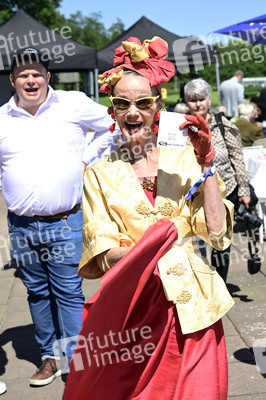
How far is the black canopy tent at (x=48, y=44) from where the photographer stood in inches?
517

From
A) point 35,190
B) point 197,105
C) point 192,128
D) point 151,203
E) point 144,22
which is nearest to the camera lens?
point 192,128

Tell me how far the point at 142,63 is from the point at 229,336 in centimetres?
302

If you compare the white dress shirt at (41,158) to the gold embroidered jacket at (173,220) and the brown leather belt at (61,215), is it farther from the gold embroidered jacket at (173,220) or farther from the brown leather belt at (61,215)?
the gold embroidered jacket at (173,220)

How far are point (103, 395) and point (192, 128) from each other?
47.4 inches

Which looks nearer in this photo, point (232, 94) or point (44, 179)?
point (44, 179)

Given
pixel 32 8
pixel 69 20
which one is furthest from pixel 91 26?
pixel 32 8

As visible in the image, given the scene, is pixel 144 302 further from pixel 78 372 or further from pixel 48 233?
pixel 48 233

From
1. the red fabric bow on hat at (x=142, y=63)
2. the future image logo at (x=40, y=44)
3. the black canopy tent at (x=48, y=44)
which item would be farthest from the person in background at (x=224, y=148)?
the black canopy tent at (x=48, y=44)

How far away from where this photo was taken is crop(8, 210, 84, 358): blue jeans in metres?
4.47

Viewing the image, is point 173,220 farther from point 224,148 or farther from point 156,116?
point 224,148

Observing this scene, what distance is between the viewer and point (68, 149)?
14.7 ft

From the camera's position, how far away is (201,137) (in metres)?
2.68

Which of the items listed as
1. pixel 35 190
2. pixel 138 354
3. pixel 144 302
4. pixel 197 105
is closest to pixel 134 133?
pixel 144 302

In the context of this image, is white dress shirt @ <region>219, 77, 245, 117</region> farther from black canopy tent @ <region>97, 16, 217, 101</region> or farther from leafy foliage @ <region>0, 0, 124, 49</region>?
leafy foliage @ <region>0, 0, 124, 49</region>
